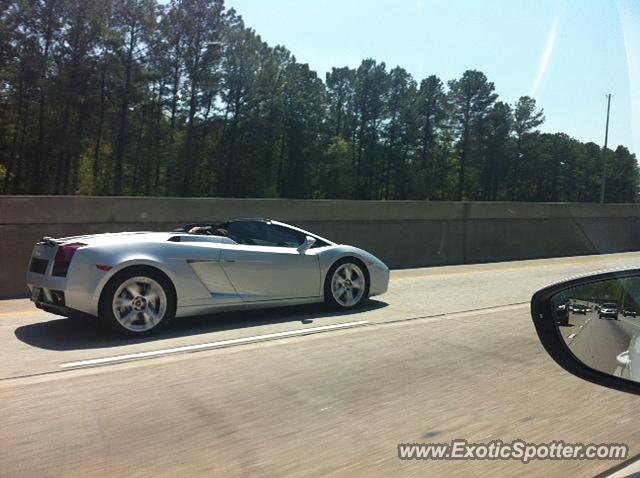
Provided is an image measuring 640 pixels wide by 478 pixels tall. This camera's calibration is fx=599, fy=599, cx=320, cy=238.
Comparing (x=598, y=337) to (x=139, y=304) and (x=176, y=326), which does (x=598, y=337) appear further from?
(x=176, y=326)

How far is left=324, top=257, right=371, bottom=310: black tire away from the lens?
8008 millimetres

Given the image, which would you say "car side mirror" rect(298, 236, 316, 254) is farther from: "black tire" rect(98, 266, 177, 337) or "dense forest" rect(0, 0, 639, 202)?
"dense forest" rect(0, 0, 639, 202)

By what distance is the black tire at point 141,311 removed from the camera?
6137mm

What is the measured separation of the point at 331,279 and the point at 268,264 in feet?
3.52

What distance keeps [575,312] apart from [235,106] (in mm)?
55994

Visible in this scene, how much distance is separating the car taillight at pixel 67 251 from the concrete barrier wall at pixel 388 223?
12.7ft

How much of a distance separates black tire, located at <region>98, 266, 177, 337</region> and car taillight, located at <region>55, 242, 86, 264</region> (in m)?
0.49

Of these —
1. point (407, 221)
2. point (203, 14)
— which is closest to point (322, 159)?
point (203, 14)

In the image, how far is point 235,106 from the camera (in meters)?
56.1

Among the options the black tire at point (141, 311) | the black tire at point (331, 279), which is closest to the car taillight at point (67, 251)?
the black tire at point (141, 311)

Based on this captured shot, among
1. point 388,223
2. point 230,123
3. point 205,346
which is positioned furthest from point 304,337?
point 230,123

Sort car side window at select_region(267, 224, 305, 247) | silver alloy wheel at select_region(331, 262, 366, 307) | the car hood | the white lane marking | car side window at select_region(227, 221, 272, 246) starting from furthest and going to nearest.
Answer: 1. silver alloy wheel at select_region(331, 262, 366, 307)
2. car side window at select_region(267, 224, 305, 247)
3. car side window at select_region(227, 221, 272, 246)
4. the car hood
5. the white lane marking

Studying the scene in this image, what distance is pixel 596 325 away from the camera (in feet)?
7.49

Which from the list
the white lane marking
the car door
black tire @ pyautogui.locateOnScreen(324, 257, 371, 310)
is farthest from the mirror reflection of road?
black tire @ pyautogui.locateOnScreen(324, 257, 371, 310)
